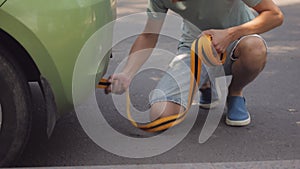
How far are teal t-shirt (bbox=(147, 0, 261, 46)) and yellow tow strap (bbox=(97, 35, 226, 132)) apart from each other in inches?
9.3

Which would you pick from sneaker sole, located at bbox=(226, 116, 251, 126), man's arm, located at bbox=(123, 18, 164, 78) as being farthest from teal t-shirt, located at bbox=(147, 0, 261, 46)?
sneaker sole, located at bbox=(226, 116, 251, 126)

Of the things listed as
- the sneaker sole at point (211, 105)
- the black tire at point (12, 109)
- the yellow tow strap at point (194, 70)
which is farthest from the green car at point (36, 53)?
the sneaker sole at point (211, 105)

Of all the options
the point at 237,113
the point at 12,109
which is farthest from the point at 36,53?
the point at 237,113

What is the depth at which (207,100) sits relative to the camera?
3.89m

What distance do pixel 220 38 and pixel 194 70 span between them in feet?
0.92

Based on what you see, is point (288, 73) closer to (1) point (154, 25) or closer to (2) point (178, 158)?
(1) point (154, 25)

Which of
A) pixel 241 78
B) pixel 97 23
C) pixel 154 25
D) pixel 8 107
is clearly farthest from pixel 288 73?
pixel 8 107

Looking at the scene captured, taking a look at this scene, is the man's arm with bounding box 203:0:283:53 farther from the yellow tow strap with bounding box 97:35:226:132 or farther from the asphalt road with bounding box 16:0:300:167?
the asphalt road with bounding box 16:0:300:167

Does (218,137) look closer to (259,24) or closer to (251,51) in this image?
(251,51)

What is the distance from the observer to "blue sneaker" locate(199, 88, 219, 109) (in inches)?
152

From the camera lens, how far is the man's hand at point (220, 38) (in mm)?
3086

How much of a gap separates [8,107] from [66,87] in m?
0.30

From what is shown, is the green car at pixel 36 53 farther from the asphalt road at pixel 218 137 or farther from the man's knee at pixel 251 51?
the man's knee at pixel 251 51

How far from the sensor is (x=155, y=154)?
123 inches
